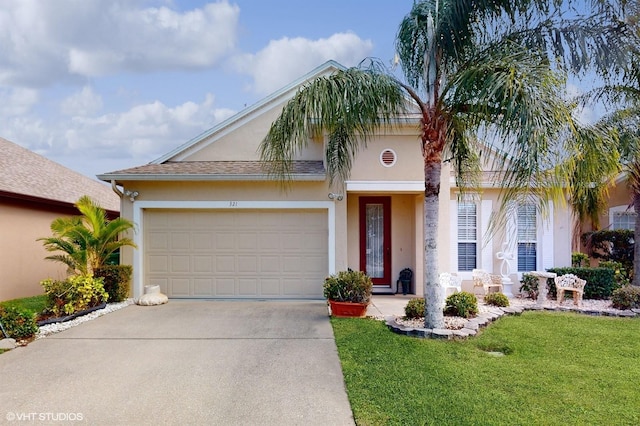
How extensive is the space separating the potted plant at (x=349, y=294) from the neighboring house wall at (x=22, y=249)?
9.52m

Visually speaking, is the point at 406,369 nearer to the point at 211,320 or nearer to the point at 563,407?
the point at 563,407

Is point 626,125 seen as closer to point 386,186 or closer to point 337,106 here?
point 386,186

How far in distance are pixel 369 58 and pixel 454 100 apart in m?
1.69

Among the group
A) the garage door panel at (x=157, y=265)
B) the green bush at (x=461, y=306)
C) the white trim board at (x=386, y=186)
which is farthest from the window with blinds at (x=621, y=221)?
the garage door panel at (x=157, y=265)

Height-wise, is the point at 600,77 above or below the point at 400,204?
above

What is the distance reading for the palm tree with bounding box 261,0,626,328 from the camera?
236 inches

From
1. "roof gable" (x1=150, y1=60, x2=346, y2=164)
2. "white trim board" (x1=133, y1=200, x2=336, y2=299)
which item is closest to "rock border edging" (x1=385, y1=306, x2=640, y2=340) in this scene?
"white trim board" (x1=133, y1=200, x2=336, y2=299)

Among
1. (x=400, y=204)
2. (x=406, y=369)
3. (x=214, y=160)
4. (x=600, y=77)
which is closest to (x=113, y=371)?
(x=406, y=369)

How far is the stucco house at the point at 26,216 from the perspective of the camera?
12.3 m

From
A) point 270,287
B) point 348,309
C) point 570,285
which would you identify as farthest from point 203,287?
point 570,285

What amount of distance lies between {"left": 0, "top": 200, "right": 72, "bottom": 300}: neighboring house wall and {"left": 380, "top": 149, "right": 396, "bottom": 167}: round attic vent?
412 inches

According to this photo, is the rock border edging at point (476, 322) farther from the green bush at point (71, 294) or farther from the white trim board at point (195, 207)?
the green bush at point (71, 294)

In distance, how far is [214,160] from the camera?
1337 cm

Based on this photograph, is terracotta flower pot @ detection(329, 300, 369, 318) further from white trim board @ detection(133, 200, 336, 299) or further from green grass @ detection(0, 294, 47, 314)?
green grass @ detection(0, 294, 47, 314)
